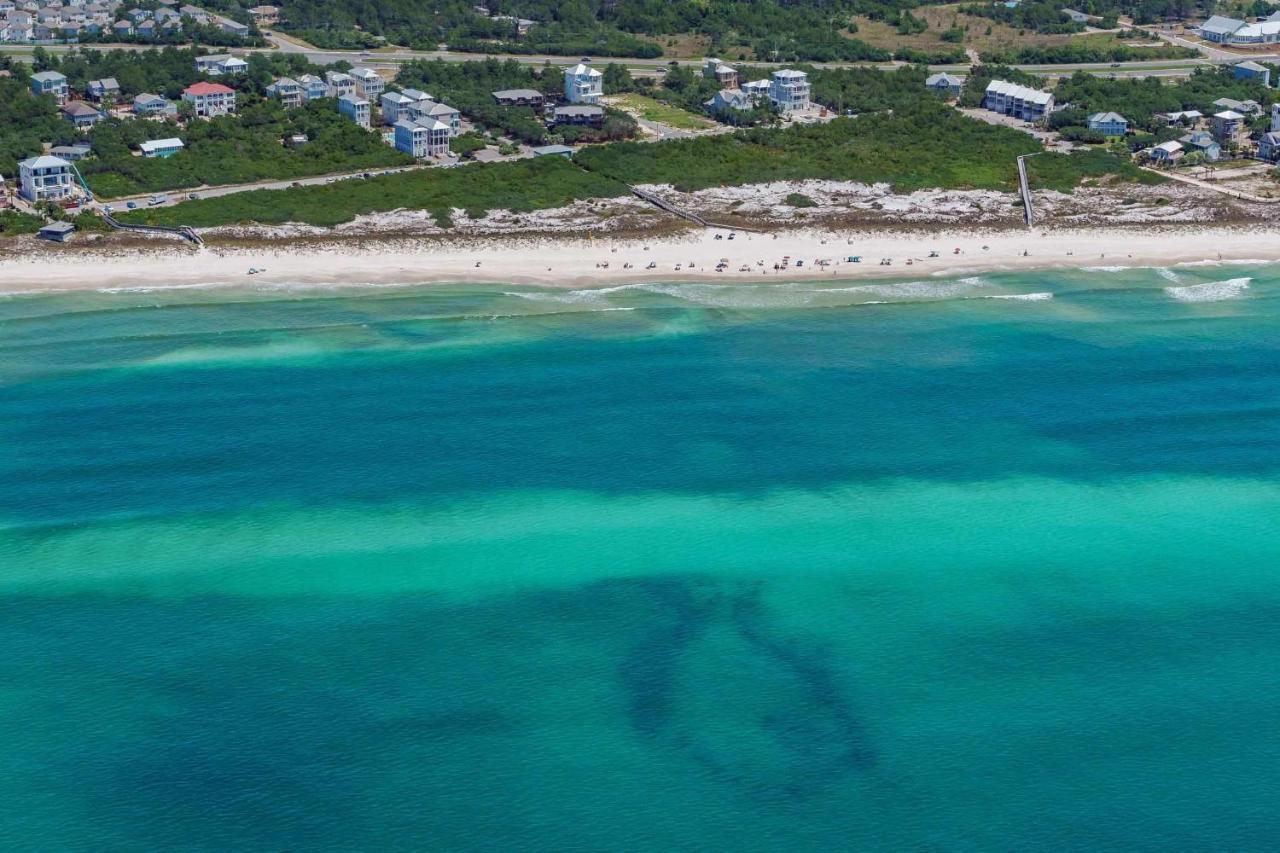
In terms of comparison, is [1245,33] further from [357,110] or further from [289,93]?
[289,93]

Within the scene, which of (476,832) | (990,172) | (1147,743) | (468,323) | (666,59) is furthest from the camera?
(666,59)

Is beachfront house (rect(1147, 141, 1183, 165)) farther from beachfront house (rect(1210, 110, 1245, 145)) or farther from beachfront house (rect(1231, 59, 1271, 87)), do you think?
beachfront house (rect(1231, 59, 1271, 87))

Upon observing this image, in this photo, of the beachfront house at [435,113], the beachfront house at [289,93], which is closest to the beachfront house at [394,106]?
the beachfront house at [435,113]

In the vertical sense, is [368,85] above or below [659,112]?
above

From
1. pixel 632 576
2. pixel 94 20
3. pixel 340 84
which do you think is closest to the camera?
pixel 632 576

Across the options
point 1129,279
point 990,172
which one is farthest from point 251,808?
point 990,172

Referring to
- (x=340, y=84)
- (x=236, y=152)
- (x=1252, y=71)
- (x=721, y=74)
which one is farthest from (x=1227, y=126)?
(x=236, y=152)

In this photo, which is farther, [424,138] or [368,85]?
[368,85]

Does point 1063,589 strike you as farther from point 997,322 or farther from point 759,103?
point 759,103
